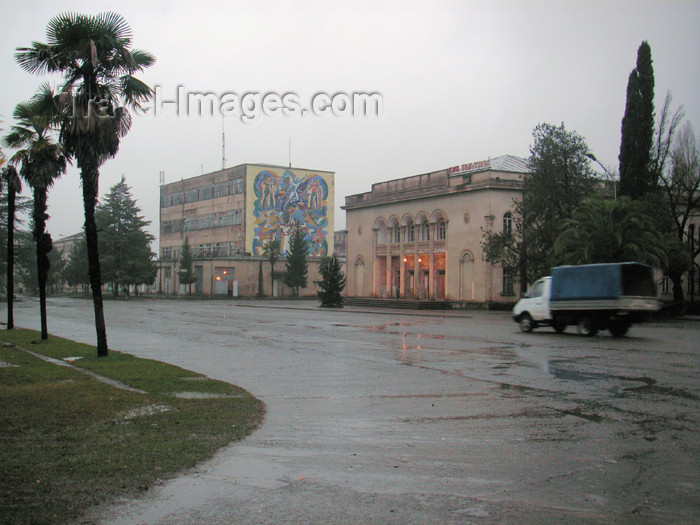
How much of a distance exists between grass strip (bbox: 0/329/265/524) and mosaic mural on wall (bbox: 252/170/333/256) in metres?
76.1

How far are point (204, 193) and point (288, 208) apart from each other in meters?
15.8

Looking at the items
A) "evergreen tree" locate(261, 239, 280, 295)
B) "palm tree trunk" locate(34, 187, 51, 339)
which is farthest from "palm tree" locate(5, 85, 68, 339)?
"evergreen tree" locate(261, 239, 280, 295)

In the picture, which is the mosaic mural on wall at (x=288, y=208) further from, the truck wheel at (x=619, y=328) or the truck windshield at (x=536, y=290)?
the truck wheel at (x=619, y=328)

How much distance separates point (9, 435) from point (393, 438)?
14.9 feet

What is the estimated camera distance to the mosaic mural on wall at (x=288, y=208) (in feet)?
291

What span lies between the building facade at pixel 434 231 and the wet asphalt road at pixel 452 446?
37.0m

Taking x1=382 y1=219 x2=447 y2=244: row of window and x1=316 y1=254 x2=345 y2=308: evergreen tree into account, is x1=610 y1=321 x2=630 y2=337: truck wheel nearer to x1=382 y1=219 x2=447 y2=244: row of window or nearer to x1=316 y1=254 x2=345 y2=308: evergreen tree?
x1=316 y1=254 x2=345 y2=308: evergreen tree

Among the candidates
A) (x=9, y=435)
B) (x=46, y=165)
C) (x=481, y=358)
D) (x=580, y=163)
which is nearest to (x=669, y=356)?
(x=481, y=358)

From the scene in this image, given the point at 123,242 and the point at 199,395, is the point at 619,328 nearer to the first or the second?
the point at 199,395

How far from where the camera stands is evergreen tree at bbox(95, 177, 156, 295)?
7900cm

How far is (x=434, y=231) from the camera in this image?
2327 inches

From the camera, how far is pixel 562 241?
125ft

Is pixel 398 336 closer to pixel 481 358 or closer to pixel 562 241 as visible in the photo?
pixel 481 358

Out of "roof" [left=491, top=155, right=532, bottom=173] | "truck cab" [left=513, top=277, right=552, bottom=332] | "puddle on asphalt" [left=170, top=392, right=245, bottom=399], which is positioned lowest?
"puddle on asphalt" [left=170, top=392, right=245, bottom=399]
